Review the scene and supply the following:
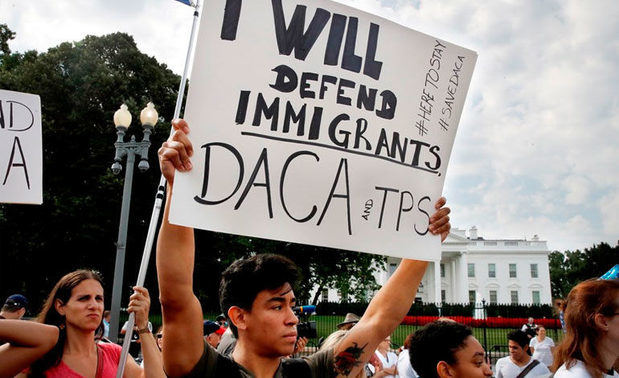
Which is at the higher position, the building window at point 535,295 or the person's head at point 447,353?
the building window at point 535,295

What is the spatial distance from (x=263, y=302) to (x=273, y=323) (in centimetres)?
11

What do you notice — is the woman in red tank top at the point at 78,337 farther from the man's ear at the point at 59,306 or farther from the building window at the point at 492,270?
the building window at the point at 492,270

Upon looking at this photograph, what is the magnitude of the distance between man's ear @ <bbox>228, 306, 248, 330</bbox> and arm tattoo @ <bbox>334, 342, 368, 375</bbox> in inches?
19.7

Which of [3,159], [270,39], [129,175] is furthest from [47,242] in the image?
[270,39]

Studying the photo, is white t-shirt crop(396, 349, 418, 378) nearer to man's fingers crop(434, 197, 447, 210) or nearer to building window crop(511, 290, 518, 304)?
man's fingers crop(434, 197, 447, 210)

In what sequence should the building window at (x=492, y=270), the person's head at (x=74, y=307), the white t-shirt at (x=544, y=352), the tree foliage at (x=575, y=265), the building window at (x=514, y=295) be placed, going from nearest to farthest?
the person's head at (x=74, y=307), the white t-shirt at (x=544, y=352), the tree foliage at (x=575, y=265), the building window at (x=514, y=295), the building window at (x=492, y=270)

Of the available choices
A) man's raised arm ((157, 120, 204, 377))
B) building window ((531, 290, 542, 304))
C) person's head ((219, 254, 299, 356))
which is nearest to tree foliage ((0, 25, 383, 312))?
person's head ((219, 254, 299, 356))

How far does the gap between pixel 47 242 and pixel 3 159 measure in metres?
19.5

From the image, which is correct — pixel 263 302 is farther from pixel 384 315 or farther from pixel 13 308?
pixel 13 308

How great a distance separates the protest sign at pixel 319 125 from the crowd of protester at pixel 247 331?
160 mm

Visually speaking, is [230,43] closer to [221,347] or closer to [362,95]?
[362,95]

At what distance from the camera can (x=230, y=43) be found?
229 centimetres

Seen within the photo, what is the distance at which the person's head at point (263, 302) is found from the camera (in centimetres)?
219

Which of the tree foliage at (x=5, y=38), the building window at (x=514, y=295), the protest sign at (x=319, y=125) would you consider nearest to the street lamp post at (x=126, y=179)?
the protest sign at (x=319, y=125)
